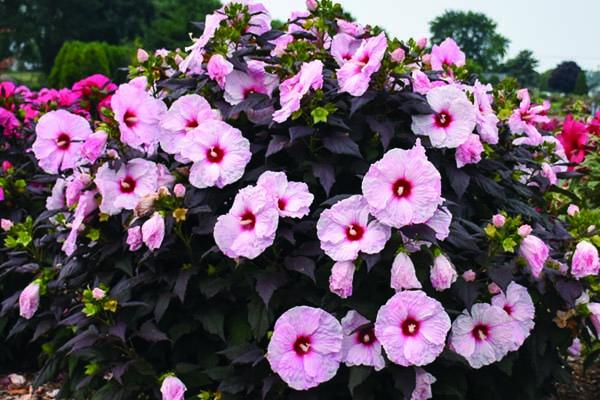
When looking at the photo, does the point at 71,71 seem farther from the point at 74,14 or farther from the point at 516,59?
the point at 516,59

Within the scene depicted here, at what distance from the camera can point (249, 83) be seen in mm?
2217

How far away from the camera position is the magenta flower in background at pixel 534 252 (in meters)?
2.00

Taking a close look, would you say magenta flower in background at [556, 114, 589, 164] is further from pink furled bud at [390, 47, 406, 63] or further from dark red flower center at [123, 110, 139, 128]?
dark red flower center at [123, 110, 139, 128]

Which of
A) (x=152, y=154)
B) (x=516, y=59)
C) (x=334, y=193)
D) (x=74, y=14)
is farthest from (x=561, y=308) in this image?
(x=516, y=59)

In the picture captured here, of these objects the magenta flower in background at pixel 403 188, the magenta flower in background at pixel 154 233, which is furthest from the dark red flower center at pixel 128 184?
the magenta flower in background at pixel 403 188

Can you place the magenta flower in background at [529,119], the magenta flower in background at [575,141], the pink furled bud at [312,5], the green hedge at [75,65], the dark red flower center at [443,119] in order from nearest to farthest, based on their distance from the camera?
1. the dark red flower center at [443,119]
2. the pink furled bud at [312,5]
3. the magenta flower in background at [529,119]
4. the magenta flower in background at [575,141]
5. the green hedge at [75,65]

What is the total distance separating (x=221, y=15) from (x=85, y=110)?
1.37 meters

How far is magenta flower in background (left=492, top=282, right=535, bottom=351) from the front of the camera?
2.06m

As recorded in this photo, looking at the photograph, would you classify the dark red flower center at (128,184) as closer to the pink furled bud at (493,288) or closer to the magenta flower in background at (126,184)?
the magenta flower in background at (126,184)

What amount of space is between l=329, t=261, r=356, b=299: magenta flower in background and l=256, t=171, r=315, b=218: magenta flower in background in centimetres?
17

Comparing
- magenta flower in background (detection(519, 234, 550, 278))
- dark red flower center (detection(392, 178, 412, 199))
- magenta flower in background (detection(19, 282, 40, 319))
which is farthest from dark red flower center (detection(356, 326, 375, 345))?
magenta flower in background (detection(19, 282, 40, 319))

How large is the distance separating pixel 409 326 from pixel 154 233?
695mm

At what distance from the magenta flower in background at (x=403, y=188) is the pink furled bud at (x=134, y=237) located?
0.64 m

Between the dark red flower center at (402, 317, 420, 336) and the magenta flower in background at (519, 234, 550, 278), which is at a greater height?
the magenta flower in background at (519, 234, 550, 278)
